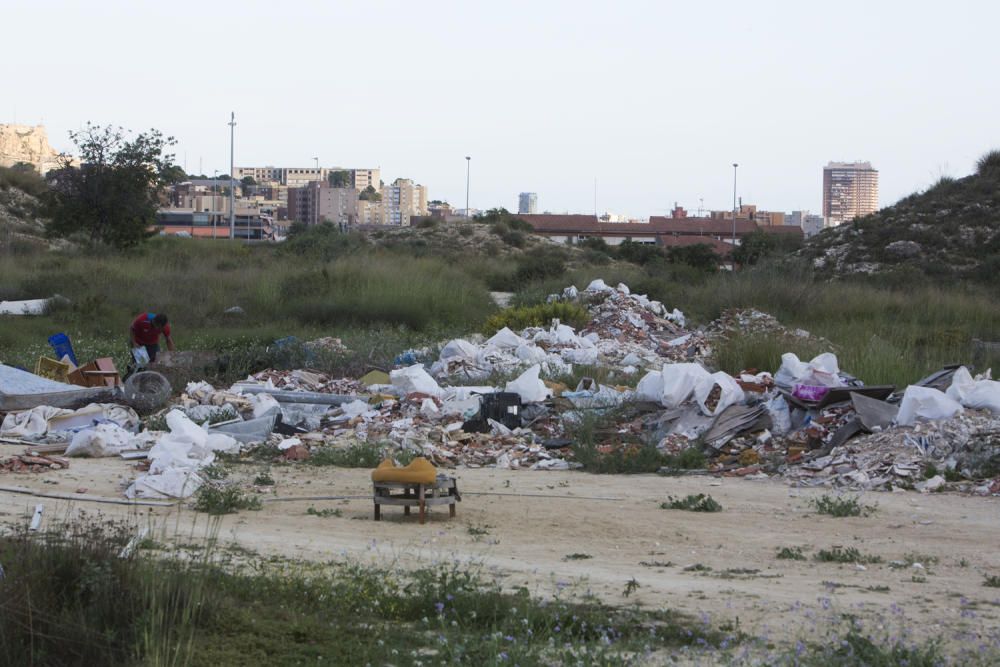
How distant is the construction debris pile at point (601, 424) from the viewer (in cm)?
1088

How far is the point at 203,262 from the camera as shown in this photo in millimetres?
32469

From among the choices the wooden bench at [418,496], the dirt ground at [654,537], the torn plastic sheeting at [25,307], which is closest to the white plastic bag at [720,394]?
the dirt ground at [654,537]

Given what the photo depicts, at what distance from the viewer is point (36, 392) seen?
538 inches

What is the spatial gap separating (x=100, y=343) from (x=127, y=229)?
16.5 meters

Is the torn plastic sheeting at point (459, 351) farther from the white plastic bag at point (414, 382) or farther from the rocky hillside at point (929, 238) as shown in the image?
the rocky hillside at point (929, 238)

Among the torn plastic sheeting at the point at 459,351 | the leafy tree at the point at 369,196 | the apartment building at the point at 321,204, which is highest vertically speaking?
the leafy tree at the point at 369,196

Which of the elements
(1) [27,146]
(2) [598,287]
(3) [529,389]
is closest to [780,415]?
(3) [529,389]

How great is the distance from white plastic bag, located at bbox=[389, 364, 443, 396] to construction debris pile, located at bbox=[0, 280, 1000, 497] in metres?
0.02

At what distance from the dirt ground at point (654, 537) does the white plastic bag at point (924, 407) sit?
1575 mm

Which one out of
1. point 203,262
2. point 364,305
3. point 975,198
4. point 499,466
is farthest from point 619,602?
point 975,198

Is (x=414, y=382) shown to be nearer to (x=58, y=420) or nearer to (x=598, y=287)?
(x=58, y=420)

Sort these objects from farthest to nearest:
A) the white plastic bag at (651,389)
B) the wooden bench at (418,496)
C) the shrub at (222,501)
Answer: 1. the white plastic bag at (651,389)
2. the shrub at (222,501)
3. the wooden bench at (418,496)

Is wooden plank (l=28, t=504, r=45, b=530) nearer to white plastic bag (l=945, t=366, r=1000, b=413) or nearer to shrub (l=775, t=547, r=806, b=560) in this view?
shrub (l=775, t=547, r=806, b=560)

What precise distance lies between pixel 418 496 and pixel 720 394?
502 centimetres
